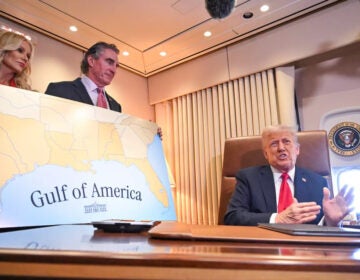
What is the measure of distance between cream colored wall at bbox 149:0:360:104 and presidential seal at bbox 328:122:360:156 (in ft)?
2.30

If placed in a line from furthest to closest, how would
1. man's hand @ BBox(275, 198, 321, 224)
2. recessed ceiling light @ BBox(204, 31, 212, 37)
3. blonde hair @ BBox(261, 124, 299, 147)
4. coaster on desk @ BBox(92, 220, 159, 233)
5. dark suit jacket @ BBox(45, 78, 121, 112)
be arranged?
recessed ceiling light @ BBox(204, 31, 212, 37) < dark suit jacket @ BBox(45, 78, 121, 112) < blonde hair @ BBox(261, 124, 299, 147) < man's hand @ BBox(275, 198, 321, 224) < coaster on desk @ BBox(92, 220, 159, 233)

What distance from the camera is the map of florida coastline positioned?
1.33 metres

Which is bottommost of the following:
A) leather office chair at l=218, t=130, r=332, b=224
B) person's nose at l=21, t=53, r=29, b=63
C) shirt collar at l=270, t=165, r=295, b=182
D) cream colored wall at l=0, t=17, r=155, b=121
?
shirt collar at l=270, t=165, r=295, b=182

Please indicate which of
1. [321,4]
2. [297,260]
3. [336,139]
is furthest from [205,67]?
[297,260]

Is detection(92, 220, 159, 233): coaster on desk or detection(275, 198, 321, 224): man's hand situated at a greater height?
detection(92, 220, 159, 233): coaster on desk

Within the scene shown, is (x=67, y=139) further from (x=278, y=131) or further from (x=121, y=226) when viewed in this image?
(x=278, y=131)

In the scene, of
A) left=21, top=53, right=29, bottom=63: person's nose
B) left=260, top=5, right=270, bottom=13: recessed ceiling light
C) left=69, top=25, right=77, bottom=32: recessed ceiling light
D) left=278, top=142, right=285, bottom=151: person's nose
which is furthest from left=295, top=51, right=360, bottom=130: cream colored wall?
left=21, top=53, right=29, bottom=63: person's nose

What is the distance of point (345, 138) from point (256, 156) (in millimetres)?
1067

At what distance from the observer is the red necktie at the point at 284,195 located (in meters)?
1.61

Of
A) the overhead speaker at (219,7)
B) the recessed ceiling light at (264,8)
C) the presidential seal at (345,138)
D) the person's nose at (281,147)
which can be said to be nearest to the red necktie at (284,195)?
the person's nose at (281,147)

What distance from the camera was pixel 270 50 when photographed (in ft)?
9.14

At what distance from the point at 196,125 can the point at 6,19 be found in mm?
2074

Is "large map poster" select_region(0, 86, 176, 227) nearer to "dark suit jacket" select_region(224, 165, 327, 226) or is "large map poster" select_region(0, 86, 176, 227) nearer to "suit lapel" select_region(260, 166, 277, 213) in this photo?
"dark suit jacket" select_region(224, 165, 327, 226)

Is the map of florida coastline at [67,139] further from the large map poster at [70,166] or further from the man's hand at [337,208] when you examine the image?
the man's hand at [337,208]
